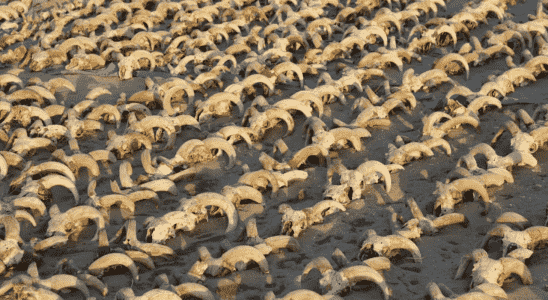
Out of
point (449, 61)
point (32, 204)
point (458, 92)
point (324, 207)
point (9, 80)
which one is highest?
point (449, 61)

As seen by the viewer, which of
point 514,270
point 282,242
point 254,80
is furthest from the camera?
point 254,80

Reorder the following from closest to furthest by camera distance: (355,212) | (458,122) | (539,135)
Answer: (355,212), (539,135), (458,122)

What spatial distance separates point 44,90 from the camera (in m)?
12.2

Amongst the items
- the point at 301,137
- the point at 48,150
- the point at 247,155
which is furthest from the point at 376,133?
the point at 48,150

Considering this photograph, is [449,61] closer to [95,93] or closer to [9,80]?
[95,93]

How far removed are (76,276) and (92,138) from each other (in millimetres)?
4385

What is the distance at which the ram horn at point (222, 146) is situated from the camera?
9.93 metres

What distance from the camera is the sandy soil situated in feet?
24.1

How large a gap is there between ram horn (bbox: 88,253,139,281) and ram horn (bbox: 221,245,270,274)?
1.21 m

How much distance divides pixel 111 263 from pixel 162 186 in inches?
79.3

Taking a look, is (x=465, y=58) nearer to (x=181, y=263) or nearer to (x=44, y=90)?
(x=181, y=263)

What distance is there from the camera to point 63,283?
23.4 feet

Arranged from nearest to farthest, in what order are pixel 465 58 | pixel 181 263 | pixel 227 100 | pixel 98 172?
pixel 181 263 < pixel 98 172 < pixel 227 100 < pixel 465 58

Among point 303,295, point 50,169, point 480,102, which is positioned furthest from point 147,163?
point 480,102
